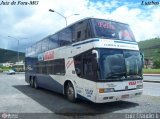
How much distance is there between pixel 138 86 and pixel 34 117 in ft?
14.9

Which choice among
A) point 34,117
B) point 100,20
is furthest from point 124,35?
point 34,117

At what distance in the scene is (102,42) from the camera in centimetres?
1116

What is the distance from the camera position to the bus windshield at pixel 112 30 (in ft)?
38.0

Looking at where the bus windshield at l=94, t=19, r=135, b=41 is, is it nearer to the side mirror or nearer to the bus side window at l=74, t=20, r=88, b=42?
the bus side window at l=74, t=20, r=88, b=42

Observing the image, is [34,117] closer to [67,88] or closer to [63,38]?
[67,88]

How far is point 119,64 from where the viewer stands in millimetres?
11203

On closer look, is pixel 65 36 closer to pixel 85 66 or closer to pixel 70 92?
pixel 70 92

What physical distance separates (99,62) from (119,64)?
941 millimetres

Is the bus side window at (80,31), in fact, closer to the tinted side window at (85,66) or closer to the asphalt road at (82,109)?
the tinted side window at (85,66)

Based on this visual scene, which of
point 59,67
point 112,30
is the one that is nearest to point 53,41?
point 59,67

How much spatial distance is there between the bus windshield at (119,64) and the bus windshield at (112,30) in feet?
2.40


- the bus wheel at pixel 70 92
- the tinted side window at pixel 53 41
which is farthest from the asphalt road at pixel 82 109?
the tinted side window at pixel 53 41

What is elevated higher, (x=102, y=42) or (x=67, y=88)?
(x=102, y=42)

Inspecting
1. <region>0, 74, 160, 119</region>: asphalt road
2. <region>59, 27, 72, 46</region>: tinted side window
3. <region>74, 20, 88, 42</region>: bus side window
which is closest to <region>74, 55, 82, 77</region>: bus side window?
<region>74, 20, 88, 42</region>: bus side window
